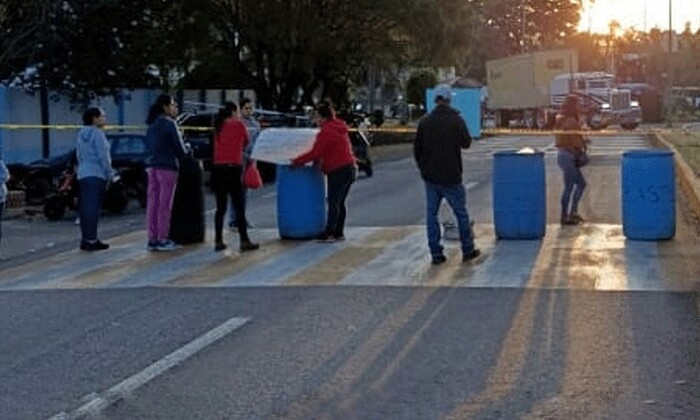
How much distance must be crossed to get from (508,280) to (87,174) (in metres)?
6.22

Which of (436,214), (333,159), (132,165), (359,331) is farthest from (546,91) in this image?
(359,331)

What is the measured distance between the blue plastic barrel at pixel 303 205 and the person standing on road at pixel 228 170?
83 centimetres

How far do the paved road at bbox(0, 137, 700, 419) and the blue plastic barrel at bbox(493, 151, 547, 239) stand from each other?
236 millimetres

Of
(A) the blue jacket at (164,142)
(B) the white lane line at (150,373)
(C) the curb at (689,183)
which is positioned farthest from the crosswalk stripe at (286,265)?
(C) the curb at (689,183)

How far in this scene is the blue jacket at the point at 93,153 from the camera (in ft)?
52.9

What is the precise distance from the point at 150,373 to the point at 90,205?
772cm

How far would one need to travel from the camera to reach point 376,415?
24.5ft

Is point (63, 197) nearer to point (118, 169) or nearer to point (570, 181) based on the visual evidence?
point (118, 169)

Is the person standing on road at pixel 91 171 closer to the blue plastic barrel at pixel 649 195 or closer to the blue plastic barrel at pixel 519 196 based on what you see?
the blue plastic barrel at pixel 519 196

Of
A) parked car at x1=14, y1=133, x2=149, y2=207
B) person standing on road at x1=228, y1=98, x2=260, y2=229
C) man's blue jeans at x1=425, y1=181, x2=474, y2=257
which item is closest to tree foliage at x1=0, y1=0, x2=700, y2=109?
parked car at x1=14, y1=133, x2=149, y2=207

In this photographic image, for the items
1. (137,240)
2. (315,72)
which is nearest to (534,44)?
(315,72)

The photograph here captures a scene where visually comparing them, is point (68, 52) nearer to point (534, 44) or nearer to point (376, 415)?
point (376, 415)

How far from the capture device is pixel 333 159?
51.6 feet

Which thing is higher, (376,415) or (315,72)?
(315,72)
